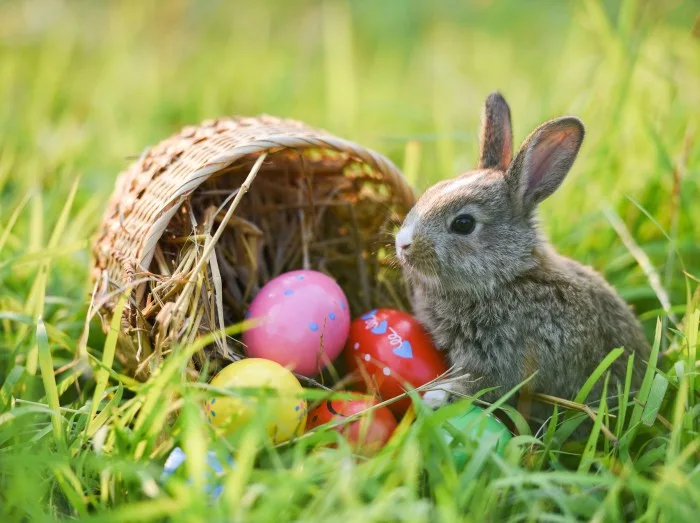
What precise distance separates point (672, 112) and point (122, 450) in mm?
3573

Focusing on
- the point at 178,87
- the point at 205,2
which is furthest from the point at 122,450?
the point at 205,2

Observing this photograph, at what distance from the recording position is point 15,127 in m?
4.73

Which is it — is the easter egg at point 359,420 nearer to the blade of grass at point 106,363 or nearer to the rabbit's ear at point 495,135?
the blade of grass at point 106,363

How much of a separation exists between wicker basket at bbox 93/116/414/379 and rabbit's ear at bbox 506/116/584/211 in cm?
54

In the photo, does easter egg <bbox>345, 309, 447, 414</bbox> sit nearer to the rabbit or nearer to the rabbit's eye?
the rabbit

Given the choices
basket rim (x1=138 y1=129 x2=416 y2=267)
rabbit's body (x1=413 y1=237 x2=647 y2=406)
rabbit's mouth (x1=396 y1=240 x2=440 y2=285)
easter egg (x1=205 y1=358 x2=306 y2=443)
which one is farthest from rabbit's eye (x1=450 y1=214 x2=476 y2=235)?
easter egg (x1=205 y1=358 x2=306 y2=443)

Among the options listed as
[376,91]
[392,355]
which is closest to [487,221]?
[392,355]

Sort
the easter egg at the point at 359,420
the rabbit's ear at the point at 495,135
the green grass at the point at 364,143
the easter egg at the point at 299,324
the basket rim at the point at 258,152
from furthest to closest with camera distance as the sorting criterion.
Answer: the rabbit's ear at the point at 495,135, the easter egg at the point at 299,324, the basket rim at the point at 258,152, the easter egg at the point at 359,420, the green grass at the point at 364,143

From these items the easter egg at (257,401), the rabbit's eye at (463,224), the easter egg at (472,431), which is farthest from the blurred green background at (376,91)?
the easter egg at (472,431)

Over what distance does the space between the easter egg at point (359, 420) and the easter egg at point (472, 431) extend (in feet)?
0.76

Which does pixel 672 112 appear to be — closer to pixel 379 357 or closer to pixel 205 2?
pixel 379 357

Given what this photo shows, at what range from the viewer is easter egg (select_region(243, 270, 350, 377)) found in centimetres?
292

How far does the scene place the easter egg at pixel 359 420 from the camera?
8.11 feet

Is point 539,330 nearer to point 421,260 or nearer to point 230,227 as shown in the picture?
point 421,260
